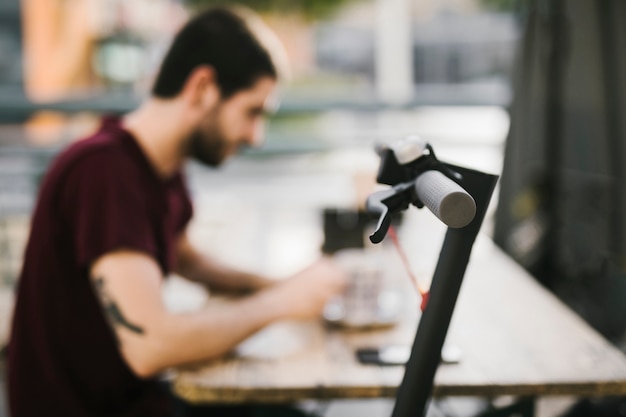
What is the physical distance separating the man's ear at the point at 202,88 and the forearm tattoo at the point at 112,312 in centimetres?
52

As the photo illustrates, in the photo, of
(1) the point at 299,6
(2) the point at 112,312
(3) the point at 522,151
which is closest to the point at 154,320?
(2) the point at 112,312

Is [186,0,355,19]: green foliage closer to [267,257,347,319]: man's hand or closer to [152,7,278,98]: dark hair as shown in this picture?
[152,7,278,98]: dark hair

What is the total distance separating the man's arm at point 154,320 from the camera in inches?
55.6

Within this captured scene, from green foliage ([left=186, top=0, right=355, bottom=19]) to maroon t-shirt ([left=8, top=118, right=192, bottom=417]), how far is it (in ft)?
34.6

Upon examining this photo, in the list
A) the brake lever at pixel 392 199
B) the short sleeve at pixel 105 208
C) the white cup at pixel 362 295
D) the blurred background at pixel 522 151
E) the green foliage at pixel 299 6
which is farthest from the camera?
the green foliage at pixel 299 6

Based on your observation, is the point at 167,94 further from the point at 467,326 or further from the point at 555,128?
the point at 555,128

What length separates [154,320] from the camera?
4.65ft

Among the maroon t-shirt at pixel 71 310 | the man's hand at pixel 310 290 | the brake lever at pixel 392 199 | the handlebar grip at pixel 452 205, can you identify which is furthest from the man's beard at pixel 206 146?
the handlebar grip at pixel 452 205

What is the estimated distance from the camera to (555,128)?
2627 millimetres

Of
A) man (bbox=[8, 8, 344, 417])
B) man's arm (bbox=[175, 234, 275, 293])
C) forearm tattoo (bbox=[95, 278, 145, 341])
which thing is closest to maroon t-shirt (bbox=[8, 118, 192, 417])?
man (bbox=[8, 8, 344, 417])

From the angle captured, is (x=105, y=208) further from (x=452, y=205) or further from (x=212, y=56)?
(x=452, y=205)

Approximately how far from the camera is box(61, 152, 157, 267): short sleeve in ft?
4.78

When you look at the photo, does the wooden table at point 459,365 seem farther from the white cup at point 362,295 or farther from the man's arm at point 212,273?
the man's arm at point 212,273

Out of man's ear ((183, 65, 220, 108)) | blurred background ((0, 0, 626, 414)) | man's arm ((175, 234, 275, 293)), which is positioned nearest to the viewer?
man's ear ((183, 65, 220, 108))
